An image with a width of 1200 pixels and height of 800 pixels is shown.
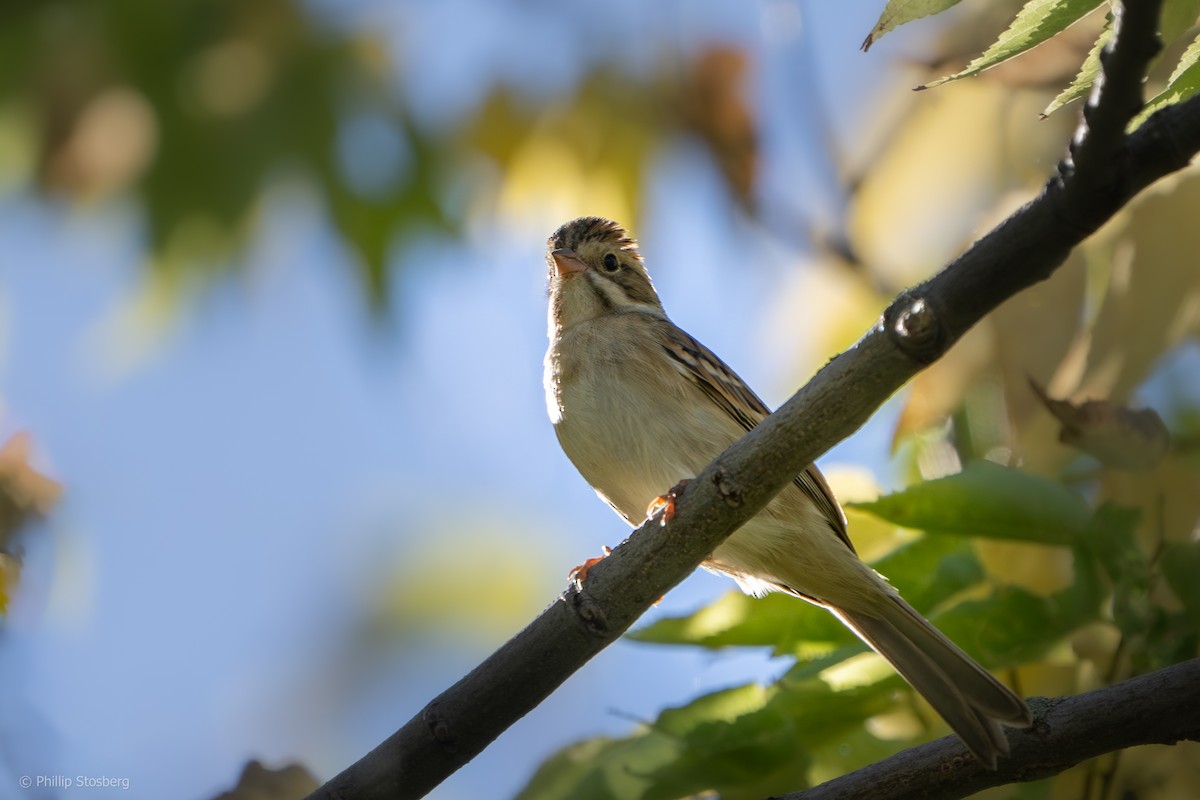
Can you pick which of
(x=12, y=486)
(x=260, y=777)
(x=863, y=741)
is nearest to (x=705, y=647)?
(x=863, y=741)

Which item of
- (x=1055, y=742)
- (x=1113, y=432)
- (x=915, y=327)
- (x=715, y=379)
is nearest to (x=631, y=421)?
(x=715, y=379)

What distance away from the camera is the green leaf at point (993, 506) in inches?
116

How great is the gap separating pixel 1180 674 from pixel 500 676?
140 cm

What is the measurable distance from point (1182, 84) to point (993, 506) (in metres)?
1.22

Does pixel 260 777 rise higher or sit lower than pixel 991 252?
higher

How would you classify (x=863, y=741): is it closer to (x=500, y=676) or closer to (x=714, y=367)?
(x=500, y=676)

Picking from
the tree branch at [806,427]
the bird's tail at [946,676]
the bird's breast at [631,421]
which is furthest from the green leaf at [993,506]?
the bird's breast at [631,421]

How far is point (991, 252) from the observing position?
2090 mm

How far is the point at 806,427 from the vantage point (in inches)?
91.5

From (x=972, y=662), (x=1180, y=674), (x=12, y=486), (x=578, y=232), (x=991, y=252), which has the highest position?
(x=578, y=232)

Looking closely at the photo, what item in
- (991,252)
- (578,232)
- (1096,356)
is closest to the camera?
(991,252)

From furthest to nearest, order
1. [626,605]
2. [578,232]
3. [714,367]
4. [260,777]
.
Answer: [578,232] → [714,367] → [260,777] → [626,605]

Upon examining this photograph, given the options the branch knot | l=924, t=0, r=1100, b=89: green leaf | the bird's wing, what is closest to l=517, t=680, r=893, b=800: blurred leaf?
the branch knot

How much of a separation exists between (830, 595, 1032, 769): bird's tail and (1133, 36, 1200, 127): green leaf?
4.40ft
